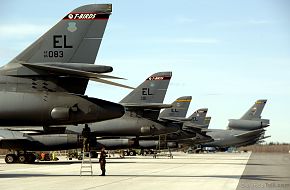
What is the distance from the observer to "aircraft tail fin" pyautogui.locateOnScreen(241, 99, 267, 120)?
10450 cm

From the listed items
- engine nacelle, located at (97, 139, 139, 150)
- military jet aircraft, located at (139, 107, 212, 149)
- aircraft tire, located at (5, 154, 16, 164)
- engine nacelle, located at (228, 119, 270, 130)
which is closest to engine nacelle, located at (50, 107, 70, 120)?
aircraft tire, located at (5, 154, 16, 164)

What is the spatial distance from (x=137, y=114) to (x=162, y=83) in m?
3.92

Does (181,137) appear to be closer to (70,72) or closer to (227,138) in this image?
(227,138)

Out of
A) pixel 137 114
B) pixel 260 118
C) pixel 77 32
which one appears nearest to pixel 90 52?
pixel 77 32

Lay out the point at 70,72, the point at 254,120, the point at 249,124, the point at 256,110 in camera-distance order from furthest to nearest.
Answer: the point at 249,124
the point at 254,120
the point at 256,110
the point at 70,72

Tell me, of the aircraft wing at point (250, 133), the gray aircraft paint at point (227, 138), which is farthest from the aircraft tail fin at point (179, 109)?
the gray aircraft paint at point (227, 138)

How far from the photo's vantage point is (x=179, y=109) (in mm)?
66250

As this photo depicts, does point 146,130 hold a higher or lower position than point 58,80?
lower

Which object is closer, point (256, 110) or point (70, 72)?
point (70, 72)

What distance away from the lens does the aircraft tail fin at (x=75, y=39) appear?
82.1ft

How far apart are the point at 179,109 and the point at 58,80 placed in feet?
138

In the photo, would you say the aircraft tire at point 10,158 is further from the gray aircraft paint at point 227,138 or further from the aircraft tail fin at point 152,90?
the gray aircraft paint at point 227,138

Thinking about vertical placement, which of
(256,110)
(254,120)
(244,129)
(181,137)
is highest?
(256,110)

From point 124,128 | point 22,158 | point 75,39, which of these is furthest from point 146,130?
point 75,39
